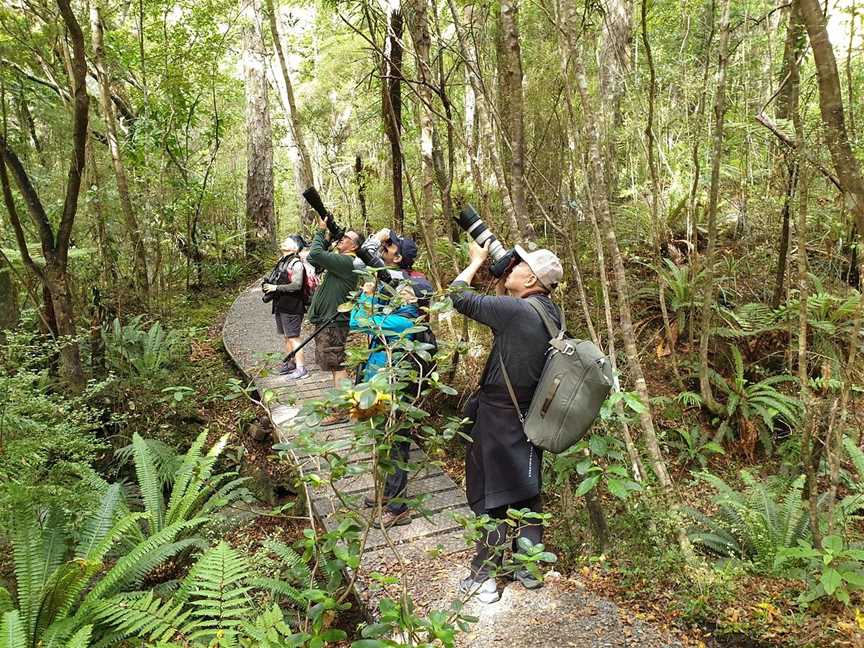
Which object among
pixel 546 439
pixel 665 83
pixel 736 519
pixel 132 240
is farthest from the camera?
pixel 665 83

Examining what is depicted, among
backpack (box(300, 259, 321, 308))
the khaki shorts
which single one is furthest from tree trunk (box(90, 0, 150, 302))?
the khaki shorts

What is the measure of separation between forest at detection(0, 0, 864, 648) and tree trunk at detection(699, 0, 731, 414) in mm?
28

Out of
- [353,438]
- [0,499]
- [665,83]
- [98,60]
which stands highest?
[98,60]

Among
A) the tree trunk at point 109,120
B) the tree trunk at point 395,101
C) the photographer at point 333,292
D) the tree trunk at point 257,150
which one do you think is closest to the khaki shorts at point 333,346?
the photographer at point 333,292

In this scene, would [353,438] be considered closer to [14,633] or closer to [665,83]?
[14,633]

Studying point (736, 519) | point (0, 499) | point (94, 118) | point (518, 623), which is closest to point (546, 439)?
point (518, 623)

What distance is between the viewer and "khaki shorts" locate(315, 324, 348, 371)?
5805 millimetres

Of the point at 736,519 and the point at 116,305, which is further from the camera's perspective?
the point at 116,305

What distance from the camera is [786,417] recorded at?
19.2 ft

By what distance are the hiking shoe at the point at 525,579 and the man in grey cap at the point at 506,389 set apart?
0.02m

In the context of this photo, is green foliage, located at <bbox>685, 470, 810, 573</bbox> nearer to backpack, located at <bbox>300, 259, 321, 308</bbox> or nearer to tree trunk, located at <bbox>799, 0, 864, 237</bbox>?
tree trunk, located at <bbox>799, 0, 864, 237</bbox>

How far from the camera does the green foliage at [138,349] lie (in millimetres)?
7336

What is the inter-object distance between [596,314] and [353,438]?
5.26 meters

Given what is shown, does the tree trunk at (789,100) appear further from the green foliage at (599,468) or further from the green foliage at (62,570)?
the green foliage at (62,570)
